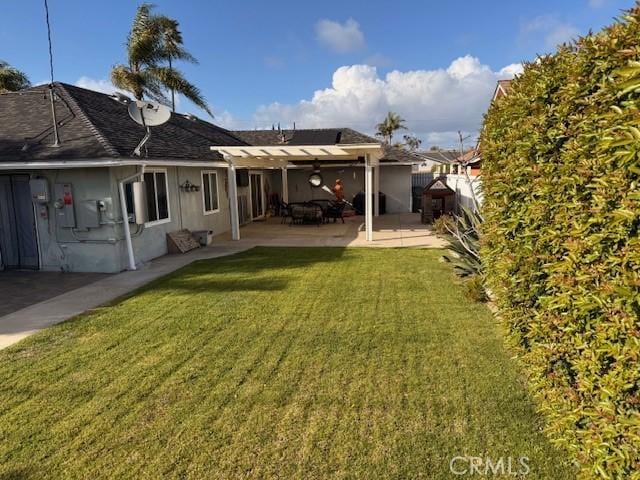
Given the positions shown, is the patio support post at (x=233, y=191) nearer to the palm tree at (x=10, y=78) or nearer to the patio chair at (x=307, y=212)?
the patio chair at (x=307, y=212)

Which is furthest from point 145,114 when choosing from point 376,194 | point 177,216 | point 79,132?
point 376,194

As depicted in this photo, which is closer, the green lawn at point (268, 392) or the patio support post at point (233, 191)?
the green lawn at point (268, 392)

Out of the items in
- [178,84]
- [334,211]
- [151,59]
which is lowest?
[334,211]

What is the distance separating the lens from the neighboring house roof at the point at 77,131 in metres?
9.79

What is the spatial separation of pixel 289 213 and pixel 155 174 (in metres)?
7.47

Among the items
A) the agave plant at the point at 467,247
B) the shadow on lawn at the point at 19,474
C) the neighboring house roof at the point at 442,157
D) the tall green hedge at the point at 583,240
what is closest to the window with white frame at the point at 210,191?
the neighboring house roof at the point at 442,157

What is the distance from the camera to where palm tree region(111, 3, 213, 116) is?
20.0m

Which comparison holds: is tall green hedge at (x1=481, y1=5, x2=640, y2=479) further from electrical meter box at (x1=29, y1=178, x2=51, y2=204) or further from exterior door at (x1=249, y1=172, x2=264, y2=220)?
exterior door at (x1=249, y1=172, x2=264, y2=220)

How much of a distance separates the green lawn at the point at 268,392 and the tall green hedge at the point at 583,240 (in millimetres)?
817

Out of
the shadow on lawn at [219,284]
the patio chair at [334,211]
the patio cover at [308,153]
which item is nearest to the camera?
the shadow on lawn at [219,284]

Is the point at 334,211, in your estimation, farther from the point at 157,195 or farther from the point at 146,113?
the point at 146,113

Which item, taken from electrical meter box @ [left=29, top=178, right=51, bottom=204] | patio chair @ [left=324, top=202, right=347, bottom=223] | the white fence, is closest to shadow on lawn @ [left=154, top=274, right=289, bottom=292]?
electrical meter box @ [left=29, top=178, right=51, bottom=204]

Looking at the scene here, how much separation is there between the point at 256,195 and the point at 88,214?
1110 centimetres

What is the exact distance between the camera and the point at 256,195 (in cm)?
2058
